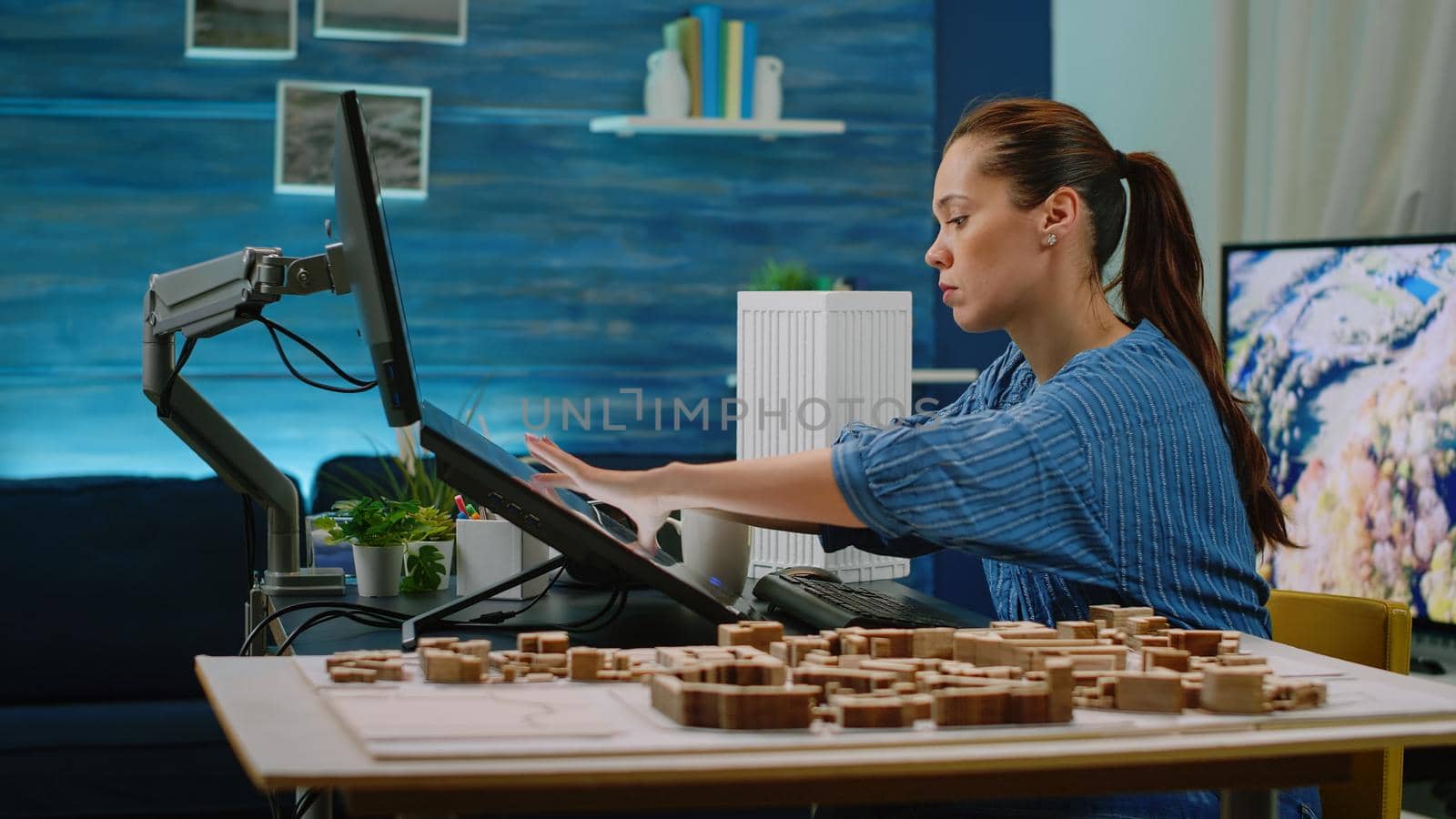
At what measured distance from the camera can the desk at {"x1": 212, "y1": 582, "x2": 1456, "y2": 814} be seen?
0.86 m

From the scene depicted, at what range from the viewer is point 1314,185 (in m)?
3.51

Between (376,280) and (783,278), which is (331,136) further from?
(376,280)

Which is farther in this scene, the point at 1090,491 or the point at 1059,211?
the point at 1059,211

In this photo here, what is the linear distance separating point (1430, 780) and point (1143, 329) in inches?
66.9

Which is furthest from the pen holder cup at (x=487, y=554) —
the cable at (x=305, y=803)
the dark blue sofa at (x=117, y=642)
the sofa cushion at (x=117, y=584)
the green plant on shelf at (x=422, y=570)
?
the sofa cushion at (x=117, y=584)

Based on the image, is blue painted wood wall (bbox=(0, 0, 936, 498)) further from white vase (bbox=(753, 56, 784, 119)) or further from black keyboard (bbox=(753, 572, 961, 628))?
black keyboard (bbox=(753, 572, 961, 628))

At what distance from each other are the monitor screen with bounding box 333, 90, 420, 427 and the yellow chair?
3.55 ft

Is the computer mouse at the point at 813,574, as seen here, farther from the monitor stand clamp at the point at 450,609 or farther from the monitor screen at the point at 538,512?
the monitor screen at the point at 538,512

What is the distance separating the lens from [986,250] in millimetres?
1629

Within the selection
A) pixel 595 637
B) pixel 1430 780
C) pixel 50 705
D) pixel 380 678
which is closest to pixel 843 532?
pixel 595 637

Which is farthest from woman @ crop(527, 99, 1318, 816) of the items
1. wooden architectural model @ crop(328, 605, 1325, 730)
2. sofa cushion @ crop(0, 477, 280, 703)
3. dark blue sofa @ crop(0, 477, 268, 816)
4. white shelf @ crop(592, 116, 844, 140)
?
white shelf @ crop(592, 116, 844, 140)

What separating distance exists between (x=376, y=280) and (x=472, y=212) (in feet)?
9.21

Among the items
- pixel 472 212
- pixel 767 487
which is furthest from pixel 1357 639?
pixel 472 212

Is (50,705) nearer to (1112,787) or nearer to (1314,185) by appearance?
(1112,787)
